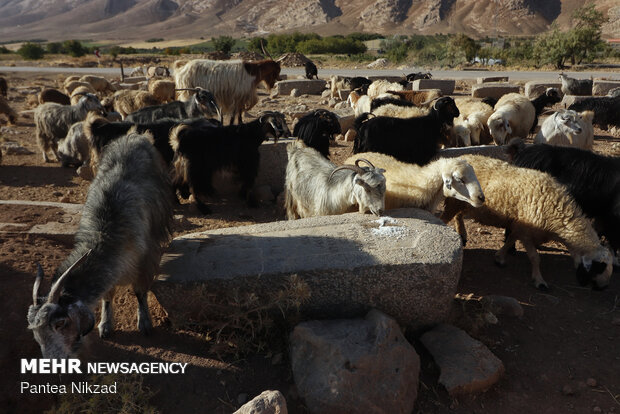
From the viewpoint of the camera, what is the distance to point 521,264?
5445 mm

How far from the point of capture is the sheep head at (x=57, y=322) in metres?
2.94

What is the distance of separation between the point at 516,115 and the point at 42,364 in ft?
29.7

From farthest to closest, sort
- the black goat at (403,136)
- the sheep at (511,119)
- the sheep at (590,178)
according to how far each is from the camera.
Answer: the sheep at (511,119)
the black goat at (403,136)
the sheep at (590,178)

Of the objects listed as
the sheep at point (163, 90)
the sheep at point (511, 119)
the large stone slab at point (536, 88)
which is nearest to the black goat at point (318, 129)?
the sheep at point (511, 119)

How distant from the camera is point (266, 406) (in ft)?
9.50

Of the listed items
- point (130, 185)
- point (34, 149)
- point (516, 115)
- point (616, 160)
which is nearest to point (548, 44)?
point (516, 115)

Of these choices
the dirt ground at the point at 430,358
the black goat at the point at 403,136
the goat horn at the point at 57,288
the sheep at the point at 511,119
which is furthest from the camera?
the sheep at the point at 511,119

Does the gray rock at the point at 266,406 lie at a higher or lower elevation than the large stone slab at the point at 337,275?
lower

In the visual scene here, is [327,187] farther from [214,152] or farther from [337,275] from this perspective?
[214,152]

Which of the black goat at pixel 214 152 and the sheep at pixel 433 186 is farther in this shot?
the black goat at pixel 214 152

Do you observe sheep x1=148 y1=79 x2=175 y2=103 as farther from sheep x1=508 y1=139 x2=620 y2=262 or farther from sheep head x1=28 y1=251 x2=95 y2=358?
sheep head x1=28 y1=251 x2=95 y2=358

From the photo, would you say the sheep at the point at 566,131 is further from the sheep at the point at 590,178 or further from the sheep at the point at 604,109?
the sheep at the point at 604,109

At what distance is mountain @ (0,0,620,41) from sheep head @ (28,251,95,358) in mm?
70188

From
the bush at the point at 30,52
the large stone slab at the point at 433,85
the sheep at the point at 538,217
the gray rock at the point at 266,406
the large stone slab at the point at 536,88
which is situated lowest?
the gray rock at the point at 266,406
